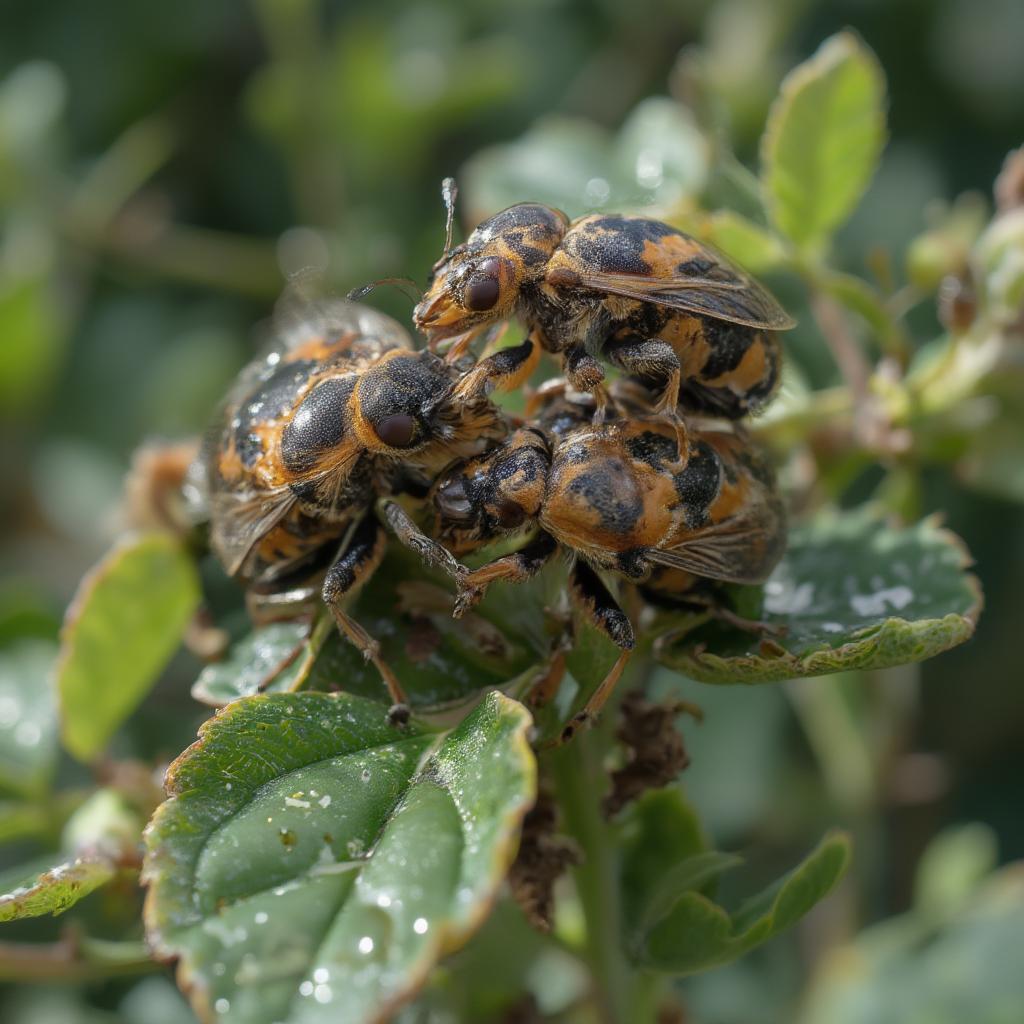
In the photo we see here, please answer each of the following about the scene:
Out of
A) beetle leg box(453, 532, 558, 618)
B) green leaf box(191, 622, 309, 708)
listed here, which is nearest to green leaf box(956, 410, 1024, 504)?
beetle leg box(453, 532, 558, 618)

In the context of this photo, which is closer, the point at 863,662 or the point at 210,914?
the point at 210,914

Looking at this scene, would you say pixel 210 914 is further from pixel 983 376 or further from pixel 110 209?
pixel 110 209

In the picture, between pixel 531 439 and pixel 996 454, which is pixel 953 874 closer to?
pixel 996 454

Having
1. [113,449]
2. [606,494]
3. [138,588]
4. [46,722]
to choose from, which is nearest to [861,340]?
[606,494]

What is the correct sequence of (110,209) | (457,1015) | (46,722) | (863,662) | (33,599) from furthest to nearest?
(110,209) < (33,599) < (46,722) < (457,1015) < (863,662)

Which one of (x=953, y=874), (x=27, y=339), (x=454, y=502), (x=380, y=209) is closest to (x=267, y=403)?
(x=454, y=502)

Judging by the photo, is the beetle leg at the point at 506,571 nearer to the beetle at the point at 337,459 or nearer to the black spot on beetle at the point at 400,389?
the beetle at the point at 337,459

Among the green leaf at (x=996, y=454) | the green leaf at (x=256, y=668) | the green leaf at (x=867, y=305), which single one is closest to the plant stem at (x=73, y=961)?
the green leaf at (x=256, y=668)
